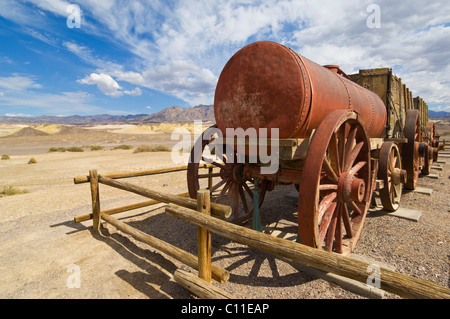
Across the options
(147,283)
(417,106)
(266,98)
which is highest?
(417,106)

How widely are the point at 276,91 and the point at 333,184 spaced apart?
1480mm

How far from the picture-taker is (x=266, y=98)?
292 centimetres

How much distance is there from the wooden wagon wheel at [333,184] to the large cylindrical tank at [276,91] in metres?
0.32

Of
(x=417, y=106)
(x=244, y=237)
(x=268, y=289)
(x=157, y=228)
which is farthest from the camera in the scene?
(x=417, y=106)

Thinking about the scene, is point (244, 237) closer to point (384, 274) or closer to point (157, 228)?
point (384, 274)

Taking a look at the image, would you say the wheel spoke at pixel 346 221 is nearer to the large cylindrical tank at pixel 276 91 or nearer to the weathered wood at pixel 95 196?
the large cylindrical tank at pixel 276 91

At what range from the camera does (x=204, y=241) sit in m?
2.54

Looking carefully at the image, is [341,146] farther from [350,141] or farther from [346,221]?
Result: [346,221]

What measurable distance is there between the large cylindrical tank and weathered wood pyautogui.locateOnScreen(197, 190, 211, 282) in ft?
4.04

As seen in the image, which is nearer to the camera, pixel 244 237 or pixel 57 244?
pixel 244 237

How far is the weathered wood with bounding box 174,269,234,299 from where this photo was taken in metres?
2.29

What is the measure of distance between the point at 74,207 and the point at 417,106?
14308 millimetres

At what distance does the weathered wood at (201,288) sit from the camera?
7.51ft
